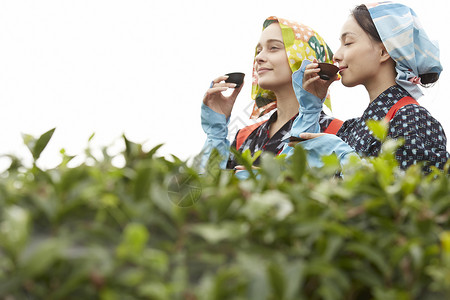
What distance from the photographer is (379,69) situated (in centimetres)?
166

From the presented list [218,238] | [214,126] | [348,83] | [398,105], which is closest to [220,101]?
[214,126]

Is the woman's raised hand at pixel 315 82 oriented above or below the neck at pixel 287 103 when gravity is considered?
above

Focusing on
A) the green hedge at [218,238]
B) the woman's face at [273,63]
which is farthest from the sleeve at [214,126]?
the green hedge at [218,238]

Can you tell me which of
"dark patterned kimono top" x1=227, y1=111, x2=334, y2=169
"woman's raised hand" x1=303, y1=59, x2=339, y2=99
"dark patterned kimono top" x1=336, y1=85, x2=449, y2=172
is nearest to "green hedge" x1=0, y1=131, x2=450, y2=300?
"dark patterned kimono top" x1=336, y1=85, x2=449, y2=172

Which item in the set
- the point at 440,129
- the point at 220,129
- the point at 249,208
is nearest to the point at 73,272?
the point at 249,208

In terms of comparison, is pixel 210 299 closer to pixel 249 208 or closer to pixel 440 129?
pixel 249 208

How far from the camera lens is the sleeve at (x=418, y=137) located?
4.63ft

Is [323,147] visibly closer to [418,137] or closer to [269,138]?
[418,137]

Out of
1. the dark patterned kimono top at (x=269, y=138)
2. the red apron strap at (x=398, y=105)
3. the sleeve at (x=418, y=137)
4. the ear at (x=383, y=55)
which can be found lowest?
the dark patterned kimono top at (x=269, y=138)

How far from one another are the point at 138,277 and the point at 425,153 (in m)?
1.21

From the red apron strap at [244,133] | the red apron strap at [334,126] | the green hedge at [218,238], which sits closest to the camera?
the green hedge at [218,238]

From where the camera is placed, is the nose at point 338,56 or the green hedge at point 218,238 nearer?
the green hedge at point 218,238

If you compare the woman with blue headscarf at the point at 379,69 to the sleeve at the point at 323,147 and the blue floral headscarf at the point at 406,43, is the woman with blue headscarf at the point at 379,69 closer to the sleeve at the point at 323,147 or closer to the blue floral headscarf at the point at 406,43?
the blue floral headscarf at the point at 406,43

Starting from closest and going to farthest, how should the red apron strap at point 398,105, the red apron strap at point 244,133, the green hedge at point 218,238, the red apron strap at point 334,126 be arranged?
the green hedge at point 218,238 → the red apron strap at point 398,105 → the red apron strap at point 334,126 → the red apron strap at point 244,133
